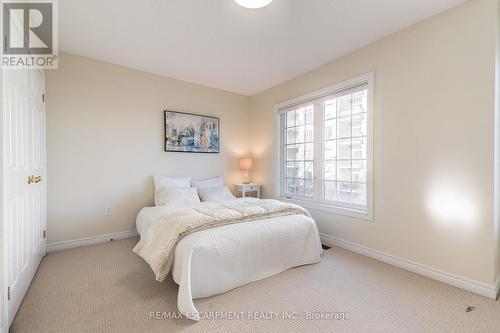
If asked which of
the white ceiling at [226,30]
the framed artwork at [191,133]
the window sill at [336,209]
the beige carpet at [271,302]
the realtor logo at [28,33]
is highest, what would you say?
the white ceiling at [226,30]

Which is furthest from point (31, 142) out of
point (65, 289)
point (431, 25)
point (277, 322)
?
point (431, 25)

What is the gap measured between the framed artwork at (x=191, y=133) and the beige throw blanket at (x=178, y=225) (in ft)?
5.61

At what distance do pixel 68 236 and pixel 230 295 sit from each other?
243 cm

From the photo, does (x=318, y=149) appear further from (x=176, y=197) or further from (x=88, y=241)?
(x=88, y=241)

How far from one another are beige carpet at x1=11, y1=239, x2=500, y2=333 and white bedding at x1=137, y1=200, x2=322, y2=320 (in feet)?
0.29

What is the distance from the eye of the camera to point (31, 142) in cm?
220

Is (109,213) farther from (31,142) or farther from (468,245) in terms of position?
(468,245)

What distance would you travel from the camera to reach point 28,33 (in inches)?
88.2

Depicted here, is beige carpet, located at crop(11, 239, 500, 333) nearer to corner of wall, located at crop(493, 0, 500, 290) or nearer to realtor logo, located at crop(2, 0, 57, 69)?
corner of wall, located at crop(493, 0, 500, 290)

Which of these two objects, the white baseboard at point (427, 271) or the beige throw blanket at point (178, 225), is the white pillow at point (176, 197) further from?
the white baseboard at point (427, 271)

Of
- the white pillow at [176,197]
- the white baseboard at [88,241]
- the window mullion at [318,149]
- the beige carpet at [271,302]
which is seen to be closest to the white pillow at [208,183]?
the white pillow at [176,197]

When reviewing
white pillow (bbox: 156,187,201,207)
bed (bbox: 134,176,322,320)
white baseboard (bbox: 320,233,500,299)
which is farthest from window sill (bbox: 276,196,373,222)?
white pillow (bbox: 156,187,201,207)

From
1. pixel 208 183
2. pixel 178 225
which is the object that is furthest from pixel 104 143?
pixel 178 225

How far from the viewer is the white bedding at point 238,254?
1.85m
